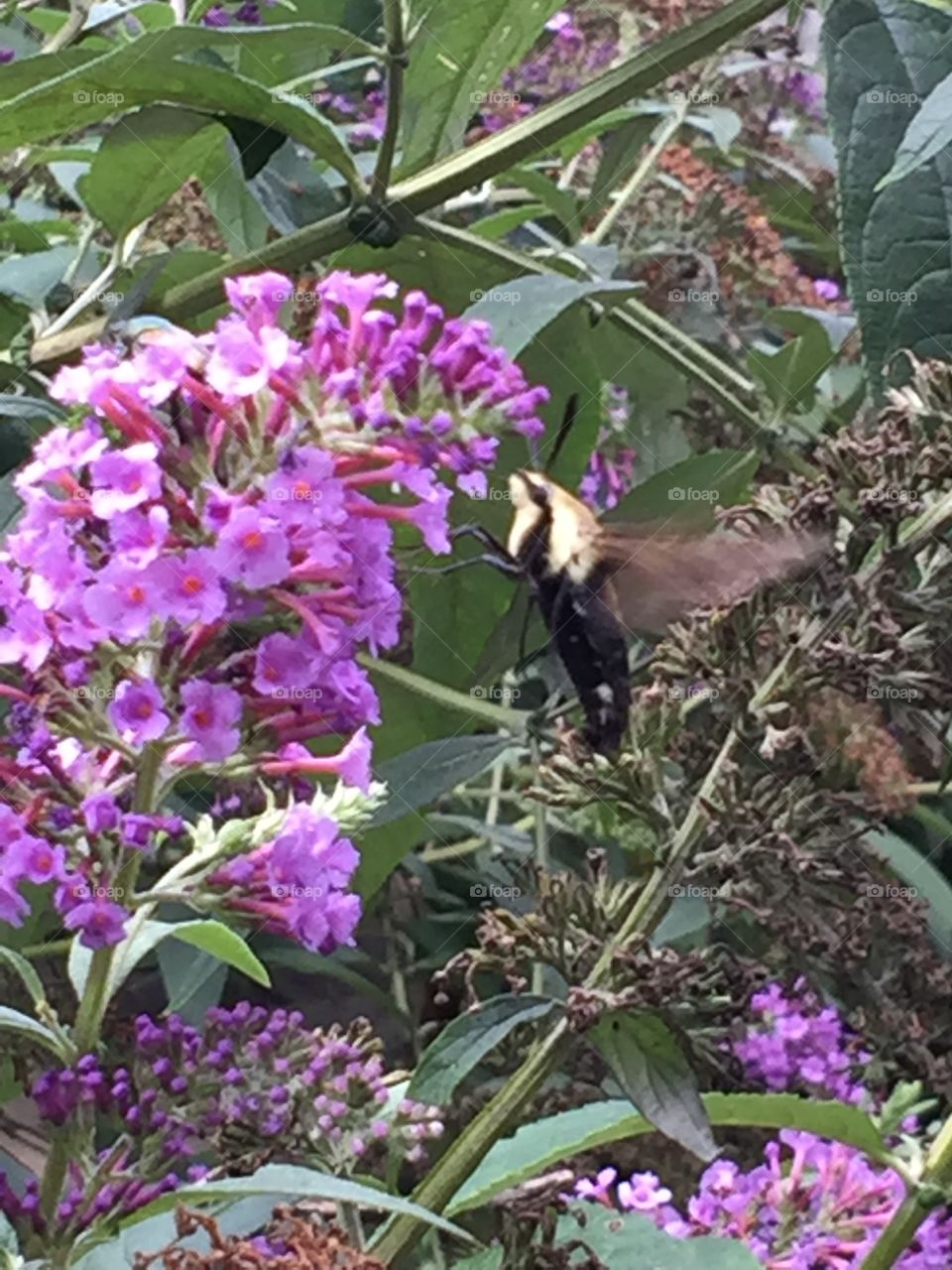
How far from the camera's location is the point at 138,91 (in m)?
0.80

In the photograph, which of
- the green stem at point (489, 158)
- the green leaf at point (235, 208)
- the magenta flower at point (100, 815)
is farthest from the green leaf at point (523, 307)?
the magenta flower at point (100, 815)

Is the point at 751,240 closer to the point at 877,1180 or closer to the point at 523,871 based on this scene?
the point at 523,871

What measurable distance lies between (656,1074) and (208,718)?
22cm

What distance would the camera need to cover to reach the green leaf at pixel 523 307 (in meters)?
0.84

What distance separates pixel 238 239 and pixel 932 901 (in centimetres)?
65

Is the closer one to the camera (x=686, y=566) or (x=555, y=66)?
(x=686, y=566)

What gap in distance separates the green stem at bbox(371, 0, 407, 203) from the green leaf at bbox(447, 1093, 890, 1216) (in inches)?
20.0

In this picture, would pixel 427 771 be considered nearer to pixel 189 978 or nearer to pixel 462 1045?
pixel 189 978

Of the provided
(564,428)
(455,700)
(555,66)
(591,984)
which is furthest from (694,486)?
(555,66)

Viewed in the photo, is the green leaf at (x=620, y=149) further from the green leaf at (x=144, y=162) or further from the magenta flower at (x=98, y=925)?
the magenta flower at (x=98, y=925)

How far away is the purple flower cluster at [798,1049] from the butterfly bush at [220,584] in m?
0.40

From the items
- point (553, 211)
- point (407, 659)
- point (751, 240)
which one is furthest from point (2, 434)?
point (751, 240)

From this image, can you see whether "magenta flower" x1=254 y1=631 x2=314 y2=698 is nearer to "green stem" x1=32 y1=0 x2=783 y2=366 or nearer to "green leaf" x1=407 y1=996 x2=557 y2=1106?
"green leaf" x1=407 y1=996 x2=557 y2=1106

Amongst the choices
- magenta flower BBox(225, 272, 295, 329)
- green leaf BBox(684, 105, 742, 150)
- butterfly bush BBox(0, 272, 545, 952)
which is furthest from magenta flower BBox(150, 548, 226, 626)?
green leaf BBox(684, 105, 742, 150)
